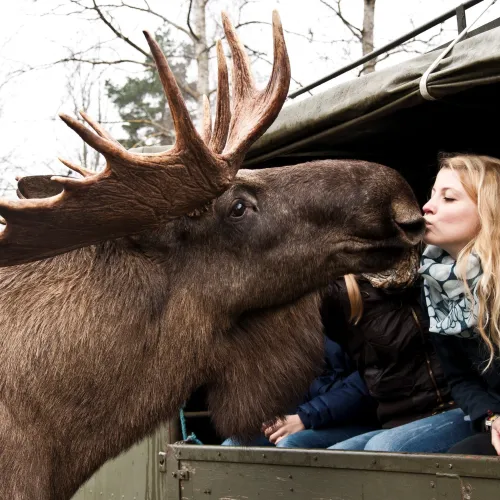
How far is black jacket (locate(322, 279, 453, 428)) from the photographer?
4.09m

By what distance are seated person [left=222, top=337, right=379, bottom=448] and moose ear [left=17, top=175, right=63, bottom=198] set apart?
1987mm

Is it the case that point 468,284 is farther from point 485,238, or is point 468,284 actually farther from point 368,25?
point 368,25

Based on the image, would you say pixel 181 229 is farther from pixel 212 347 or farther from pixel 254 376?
pixel 254 376

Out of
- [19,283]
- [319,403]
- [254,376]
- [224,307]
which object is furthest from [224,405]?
[319,403]

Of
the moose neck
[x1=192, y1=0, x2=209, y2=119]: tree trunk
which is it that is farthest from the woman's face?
[x1=192, y1=0, x2=209, y2=119]: tree trunk

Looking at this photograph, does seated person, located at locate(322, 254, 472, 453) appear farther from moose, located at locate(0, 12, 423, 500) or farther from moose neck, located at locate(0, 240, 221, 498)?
moose neck, located at locate(0, 240, 221, 498)

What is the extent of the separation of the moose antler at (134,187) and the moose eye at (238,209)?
16cm

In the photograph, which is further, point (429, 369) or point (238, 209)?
point (429, 369)

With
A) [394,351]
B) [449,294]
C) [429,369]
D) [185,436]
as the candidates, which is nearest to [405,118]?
[449,294]

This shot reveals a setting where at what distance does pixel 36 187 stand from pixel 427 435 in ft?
7.13

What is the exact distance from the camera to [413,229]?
129 inches

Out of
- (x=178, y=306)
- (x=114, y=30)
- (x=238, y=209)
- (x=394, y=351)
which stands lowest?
(x=394, y=351)

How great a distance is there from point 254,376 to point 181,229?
745 mm

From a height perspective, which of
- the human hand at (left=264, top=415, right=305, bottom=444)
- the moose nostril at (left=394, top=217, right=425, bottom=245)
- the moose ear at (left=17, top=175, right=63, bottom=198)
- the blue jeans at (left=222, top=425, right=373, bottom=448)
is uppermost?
the moose ear at (left=17, top=175, right=63, bottom=198)
